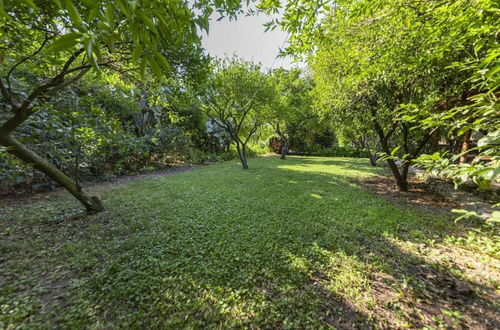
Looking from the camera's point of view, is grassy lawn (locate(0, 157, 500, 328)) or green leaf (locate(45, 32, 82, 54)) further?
grassy lawn (locate(0, 157, 500, 328))

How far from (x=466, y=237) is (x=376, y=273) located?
2.19 meters

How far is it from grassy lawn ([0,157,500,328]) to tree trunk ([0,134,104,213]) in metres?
0.31

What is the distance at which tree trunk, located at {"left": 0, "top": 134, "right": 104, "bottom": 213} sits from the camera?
259 centimetres

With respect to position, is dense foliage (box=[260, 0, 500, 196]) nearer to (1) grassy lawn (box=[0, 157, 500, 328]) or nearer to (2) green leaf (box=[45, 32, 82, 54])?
(1) grassy lawn (box=[0, 157, 500, 328])

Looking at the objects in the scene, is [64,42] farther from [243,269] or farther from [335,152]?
[335,152]

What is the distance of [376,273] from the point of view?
2.27 meters

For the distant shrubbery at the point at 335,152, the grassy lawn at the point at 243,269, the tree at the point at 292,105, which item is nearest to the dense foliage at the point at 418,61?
the grassy lawn at the point at 243,269

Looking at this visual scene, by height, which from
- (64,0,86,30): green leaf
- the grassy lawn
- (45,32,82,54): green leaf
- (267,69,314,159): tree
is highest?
(267,69,314,159): tree

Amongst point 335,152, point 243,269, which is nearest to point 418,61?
point 243,269

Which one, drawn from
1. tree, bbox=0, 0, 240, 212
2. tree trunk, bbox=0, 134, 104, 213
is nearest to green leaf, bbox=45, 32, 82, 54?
tree, bbox=0, 0, 240, 212

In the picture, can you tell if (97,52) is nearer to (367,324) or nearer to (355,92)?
(367,324)

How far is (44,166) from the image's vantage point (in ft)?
9.71

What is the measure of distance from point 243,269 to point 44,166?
144 inches

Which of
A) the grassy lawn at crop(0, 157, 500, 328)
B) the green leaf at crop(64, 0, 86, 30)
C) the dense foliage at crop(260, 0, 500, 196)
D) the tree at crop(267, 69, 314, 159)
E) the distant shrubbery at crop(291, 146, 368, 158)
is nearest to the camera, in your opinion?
the green leaf at crop(64, 0, 86, 30)
